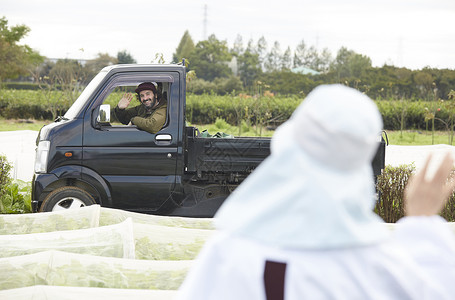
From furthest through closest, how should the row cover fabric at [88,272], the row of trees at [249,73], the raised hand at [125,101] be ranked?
the row of trees at [249,73]
the raised hand at [125,101]
the row cover fabric at [88,272]

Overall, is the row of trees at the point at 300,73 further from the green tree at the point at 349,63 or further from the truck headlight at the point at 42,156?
the truck headlight at the point at 42,156

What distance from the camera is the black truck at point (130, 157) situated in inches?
302

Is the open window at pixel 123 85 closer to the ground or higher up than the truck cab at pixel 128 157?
higher up

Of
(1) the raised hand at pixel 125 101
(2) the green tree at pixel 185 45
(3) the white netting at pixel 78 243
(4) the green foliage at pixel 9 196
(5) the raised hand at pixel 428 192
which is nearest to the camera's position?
(5) the raised hand at pixel 428 192

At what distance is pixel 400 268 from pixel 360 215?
212 mm

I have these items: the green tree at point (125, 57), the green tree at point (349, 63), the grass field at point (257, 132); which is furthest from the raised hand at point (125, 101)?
the green tree at point (125, 57)

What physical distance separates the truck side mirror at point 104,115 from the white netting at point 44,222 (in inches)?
77.6

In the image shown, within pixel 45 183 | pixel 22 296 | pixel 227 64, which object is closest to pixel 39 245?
pixel 22 296

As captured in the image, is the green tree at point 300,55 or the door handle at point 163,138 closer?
the door handle at point 163,138

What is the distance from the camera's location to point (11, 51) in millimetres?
39219

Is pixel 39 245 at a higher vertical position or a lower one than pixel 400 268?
lower

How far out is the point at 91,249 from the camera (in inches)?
193

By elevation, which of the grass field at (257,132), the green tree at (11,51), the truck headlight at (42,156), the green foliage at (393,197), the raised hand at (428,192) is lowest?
the grass field at (257,132)

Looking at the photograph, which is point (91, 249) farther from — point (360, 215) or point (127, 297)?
point (360, 215)
